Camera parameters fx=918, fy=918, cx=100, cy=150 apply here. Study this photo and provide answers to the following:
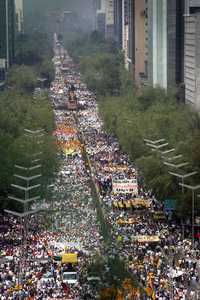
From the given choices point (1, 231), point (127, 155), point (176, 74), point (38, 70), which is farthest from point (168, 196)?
point (38, 70)

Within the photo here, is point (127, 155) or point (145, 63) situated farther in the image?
point (145, 63)

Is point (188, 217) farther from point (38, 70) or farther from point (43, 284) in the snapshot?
point (38, 70)

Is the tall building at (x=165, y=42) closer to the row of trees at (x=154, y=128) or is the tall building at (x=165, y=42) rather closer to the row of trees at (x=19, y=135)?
the row of trees at (x=154, y=128)

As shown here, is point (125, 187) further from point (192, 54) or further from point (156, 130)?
point (192, 54)

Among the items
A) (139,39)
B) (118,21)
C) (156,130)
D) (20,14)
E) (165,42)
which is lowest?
(156,130)

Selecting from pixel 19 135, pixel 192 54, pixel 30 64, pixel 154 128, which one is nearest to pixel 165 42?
pixel 192 54

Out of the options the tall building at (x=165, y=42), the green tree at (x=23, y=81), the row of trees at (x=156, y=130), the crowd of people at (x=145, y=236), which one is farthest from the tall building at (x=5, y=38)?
the crowd of people at (x=145, y=236)
